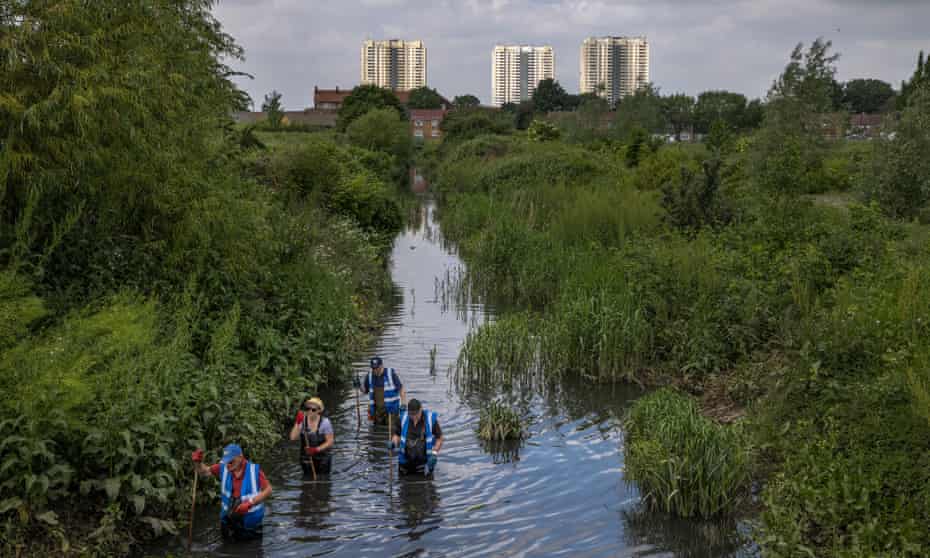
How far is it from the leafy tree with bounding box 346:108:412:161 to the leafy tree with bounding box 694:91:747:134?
1609 inches

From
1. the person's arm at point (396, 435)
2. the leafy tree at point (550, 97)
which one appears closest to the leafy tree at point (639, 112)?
the person's arm at point (396, 435)

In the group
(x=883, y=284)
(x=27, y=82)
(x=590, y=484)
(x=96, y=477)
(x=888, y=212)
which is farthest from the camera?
(x=888, y=212)

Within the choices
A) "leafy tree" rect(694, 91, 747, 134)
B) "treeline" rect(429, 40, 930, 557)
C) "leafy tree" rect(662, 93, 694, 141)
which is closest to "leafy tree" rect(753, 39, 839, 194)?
"treeline" rect(429, 40, 930, 557)

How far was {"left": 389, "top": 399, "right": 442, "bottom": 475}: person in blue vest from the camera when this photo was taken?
488 inches

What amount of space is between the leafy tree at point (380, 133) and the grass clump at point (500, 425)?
56355mm

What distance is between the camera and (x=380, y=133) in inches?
2872

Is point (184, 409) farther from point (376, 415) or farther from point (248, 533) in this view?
point (376, 415)

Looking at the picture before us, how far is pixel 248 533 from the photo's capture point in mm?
10281

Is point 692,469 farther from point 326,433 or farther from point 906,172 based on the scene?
point 906,172

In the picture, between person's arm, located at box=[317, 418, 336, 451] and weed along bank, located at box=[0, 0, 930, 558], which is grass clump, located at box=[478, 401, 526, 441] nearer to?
weed along bank, located at box=[0, 0, 930, 558]

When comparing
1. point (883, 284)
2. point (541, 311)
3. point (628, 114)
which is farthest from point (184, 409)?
point (628, 114)

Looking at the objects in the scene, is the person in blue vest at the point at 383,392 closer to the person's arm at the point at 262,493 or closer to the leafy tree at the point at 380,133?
the person's arm at the point at 262,493

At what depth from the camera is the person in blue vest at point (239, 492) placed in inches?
393

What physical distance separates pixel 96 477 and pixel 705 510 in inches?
274
